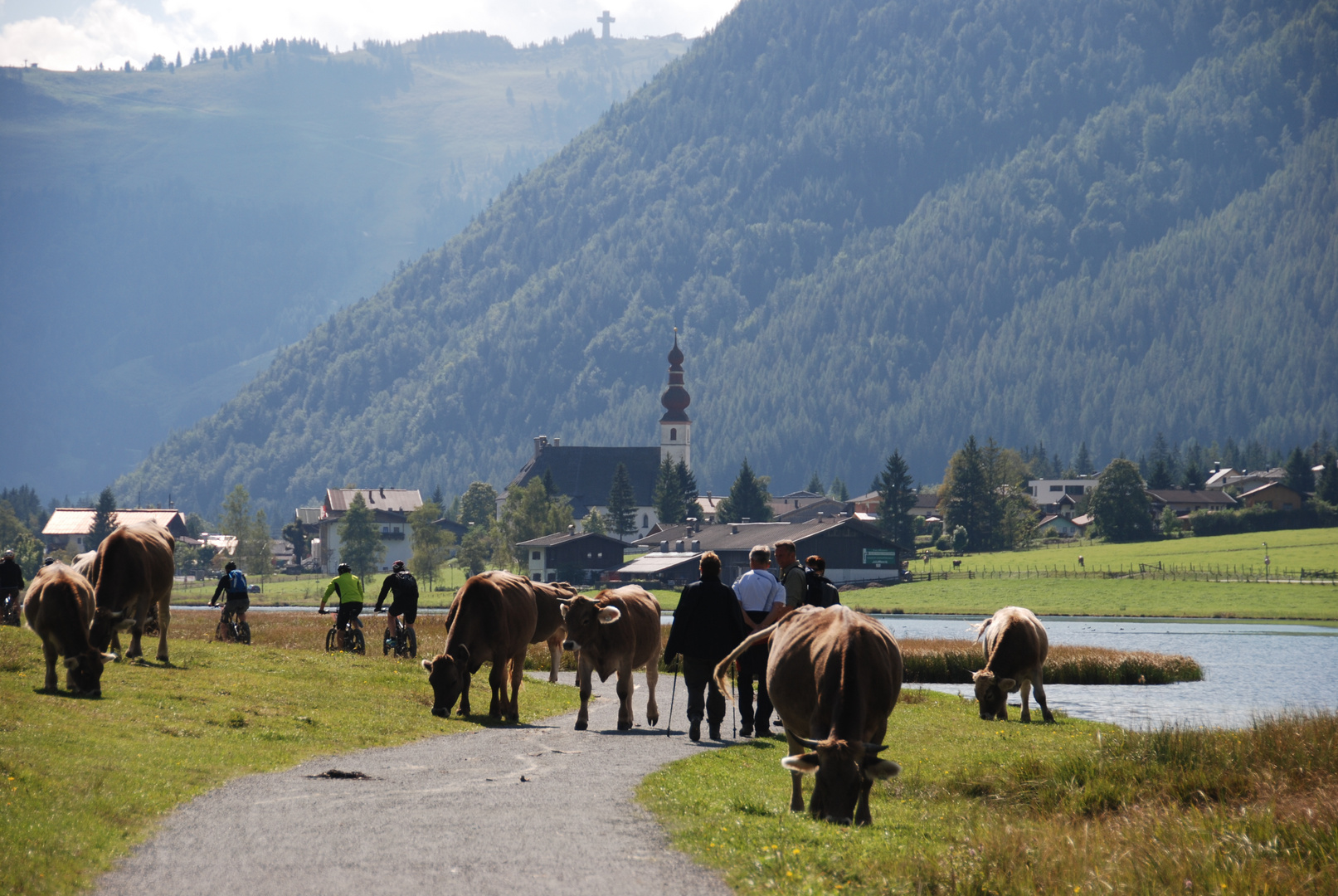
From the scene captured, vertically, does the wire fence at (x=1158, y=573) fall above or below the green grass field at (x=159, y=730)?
above

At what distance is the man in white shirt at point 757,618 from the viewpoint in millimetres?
21328

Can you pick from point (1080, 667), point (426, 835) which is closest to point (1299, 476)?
point (1080, 667)

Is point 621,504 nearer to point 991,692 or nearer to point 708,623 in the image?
point 991,692

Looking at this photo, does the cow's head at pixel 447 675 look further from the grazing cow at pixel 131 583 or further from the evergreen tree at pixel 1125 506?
the evergreen tree at pixel 1125 506

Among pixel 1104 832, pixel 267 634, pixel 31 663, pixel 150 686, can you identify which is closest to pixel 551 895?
pixel 1104 832

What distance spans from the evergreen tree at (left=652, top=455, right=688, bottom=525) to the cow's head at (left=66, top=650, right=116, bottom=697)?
163m

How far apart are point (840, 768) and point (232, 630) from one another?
102 feet

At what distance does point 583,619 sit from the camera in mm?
22609

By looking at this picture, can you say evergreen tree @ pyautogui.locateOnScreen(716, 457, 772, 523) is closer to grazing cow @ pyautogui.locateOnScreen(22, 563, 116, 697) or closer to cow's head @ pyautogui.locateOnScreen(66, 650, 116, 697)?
grazing cow @ pyautogui.locateOnScreen(22, 563, 116, 697)

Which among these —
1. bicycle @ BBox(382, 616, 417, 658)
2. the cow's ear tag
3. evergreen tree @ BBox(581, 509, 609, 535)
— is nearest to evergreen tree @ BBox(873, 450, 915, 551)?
evergreen tree @ BBox(581, 509, 609, 535)

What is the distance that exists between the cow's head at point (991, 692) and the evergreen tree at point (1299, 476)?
173367mm

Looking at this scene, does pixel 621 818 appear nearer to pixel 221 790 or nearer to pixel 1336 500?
pixel 221 790

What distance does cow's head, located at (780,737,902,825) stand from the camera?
12797 millimetres

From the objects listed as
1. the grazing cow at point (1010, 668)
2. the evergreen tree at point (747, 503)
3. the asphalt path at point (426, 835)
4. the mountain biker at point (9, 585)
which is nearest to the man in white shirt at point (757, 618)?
the asphalt path at point (426, 835)
